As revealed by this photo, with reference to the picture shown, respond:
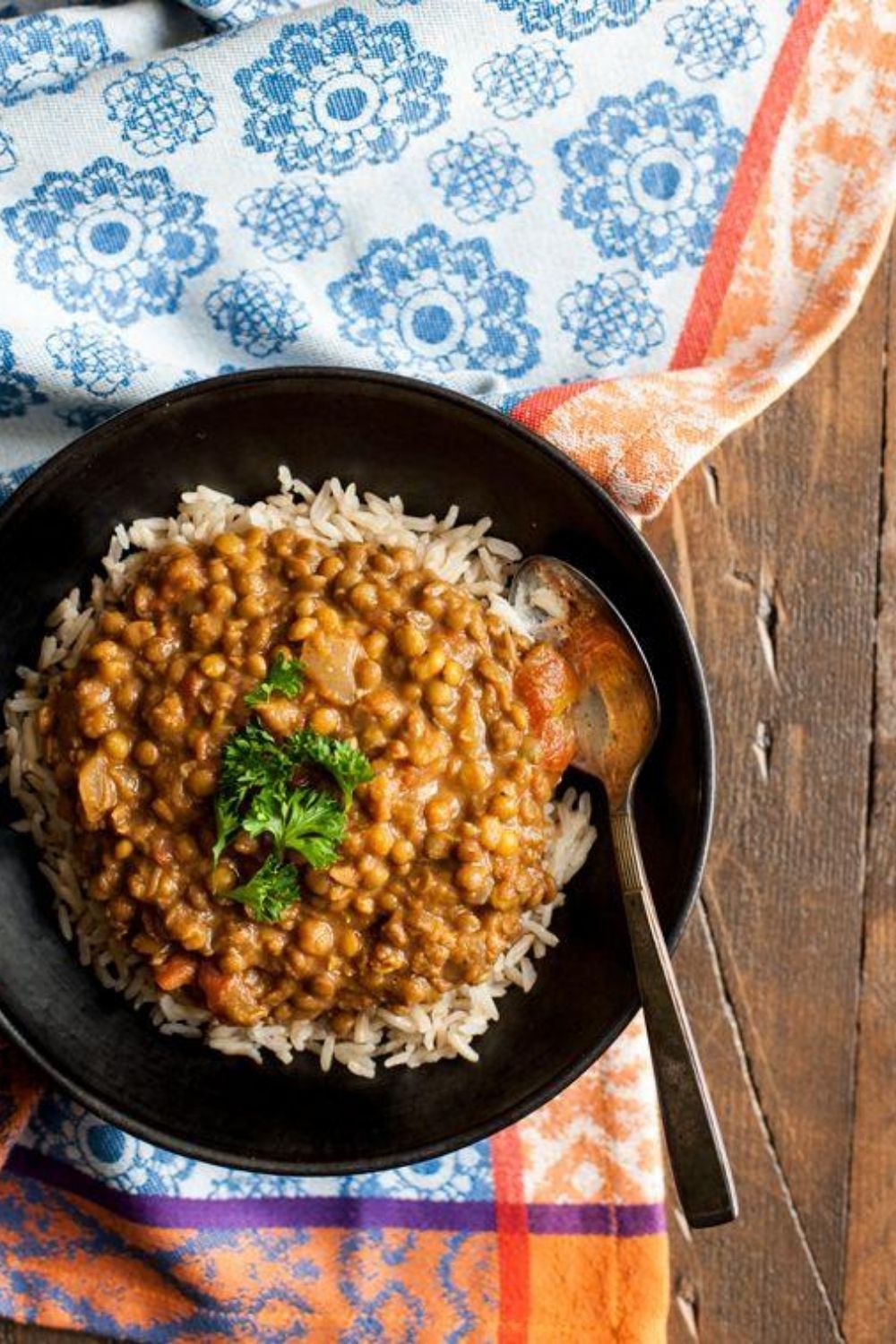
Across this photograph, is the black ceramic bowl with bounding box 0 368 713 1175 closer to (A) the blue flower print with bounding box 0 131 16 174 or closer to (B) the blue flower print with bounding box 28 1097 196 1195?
(B) the blue flower print with bounding box 28 1097 196 1195

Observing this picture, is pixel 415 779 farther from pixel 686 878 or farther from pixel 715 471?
pixel 715 471

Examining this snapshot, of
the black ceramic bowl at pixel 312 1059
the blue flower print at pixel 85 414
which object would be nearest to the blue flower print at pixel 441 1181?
the black ceramic bowl at pixel 312 1059

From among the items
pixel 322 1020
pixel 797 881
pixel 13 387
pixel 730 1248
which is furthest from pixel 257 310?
pixel 730 1248

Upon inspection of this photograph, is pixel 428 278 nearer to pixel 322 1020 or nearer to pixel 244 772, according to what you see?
pixel 244 772

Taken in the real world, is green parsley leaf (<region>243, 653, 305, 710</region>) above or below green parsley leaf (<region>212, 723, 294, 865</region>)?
above

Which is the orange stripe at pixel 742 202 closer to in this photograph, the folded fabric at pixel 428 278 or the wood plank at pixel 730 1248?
the folded fabric at pixel 428 278

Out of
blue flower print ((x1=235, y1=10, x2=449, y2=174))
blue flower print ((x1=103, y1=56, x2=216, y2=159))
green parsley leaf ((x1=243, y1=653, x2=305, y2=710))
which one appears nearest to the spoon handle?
green parsley leaf ((x1=243, y1=653, x2=305, y2=710))
